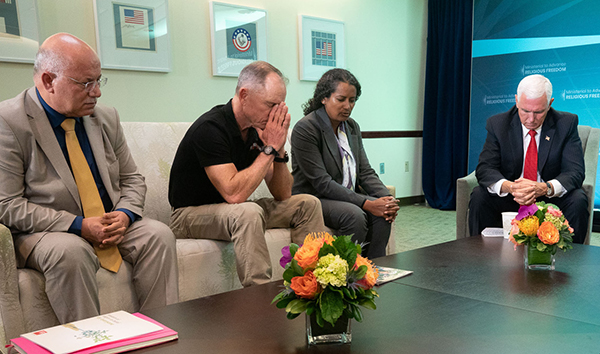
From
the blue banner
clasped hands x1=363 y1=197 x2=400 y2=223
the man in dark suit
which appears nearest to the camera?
clasped hands x1=363 y1=197 x2=400 y2=223

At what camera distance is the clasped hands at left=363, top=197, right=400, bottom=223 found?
8.18 ft

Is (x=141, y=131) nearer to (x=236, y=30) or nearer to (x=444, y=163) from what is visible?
(x=236, y=30)

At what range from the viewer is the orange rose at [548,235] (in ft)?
5.17

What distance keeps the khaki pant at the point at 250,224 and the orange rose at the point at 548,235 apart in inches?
37.9

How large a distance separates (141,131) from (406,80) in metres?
3.46

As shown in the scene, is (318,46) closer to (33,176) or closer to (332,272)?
(33,176)

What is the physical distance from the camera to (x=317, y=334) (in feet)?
3.43

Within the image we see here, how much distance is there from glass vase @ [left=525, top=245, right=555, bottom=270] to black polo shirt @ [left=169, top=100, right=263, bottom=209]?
1159 mm

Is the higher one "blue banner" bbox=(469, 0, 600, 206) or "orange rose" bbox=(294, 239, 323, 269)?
"blue banner" bbox=(469, 0, 600, 206)

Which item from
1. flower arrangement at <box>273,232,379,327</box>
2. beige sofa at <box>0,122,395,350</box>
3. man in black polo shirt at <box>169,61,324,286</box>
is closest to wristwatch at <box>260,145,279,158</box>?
man in black polo shirt at <box>169,61,324,286</box>

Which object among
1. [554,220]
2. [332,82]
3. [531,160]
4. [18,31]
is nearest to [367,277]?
[554,220]

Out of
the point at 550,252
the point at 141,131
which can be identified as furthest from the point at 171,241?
the point at 550,252

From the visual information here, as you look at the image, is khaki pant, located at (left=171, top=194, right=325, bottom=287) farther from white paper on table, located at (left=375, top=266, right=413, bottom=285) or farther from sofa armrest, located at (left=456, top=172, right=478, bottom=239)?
sofa armrest, located at (left=456, top=172, right=478, bottom=239)

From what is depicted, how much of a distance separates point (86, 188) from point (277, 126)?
791 mm
